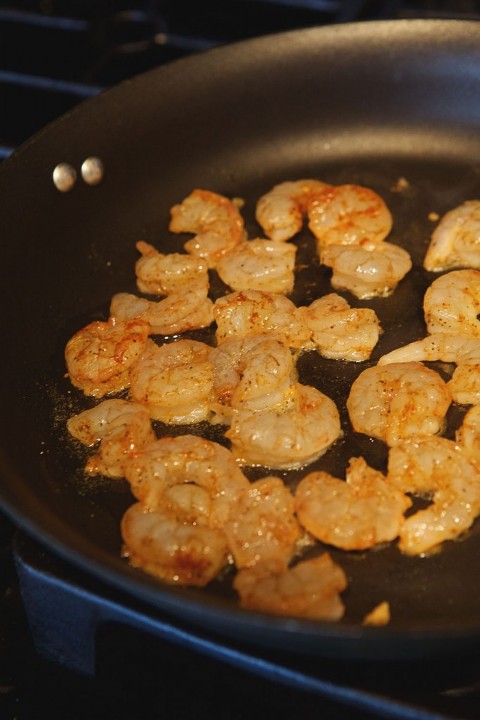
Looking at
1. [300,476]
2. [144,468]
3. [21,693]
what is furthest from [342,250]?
[21,693]

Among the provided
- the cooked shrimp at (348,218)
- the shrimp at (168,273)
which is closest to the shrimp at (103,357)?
the shrimp at (168,273)

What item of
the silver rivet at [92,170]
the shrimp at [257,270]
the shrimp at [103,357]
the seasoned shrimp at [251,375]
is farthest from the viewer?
the silver rivet at [92,170]

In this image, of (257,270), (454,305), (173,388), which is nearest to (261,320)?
(257,270)

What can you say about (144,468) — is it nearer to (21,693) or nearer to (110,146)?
(21,693)

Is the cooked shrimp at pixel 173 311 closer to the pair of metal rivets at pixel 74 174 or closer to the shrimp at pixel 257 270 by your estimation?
the shrimp at pixel 257 270

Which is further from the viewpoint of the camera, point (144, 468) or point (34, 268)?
point (34, 268)

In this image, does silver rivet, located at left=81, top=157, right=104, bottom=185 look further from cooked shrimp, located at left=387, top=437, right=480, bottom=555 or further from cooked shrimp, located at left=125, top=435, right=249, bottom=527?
cooked shrimp, located at left=387, top=437, right=480, bottom=555

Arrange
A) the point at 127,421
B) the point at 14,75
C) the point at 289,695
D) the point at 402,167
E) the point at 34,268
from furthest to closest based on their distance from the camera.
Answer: the point at 14,75, the point at 402,167, the point at 34,268, the point at 127,421, the point at 289,695
